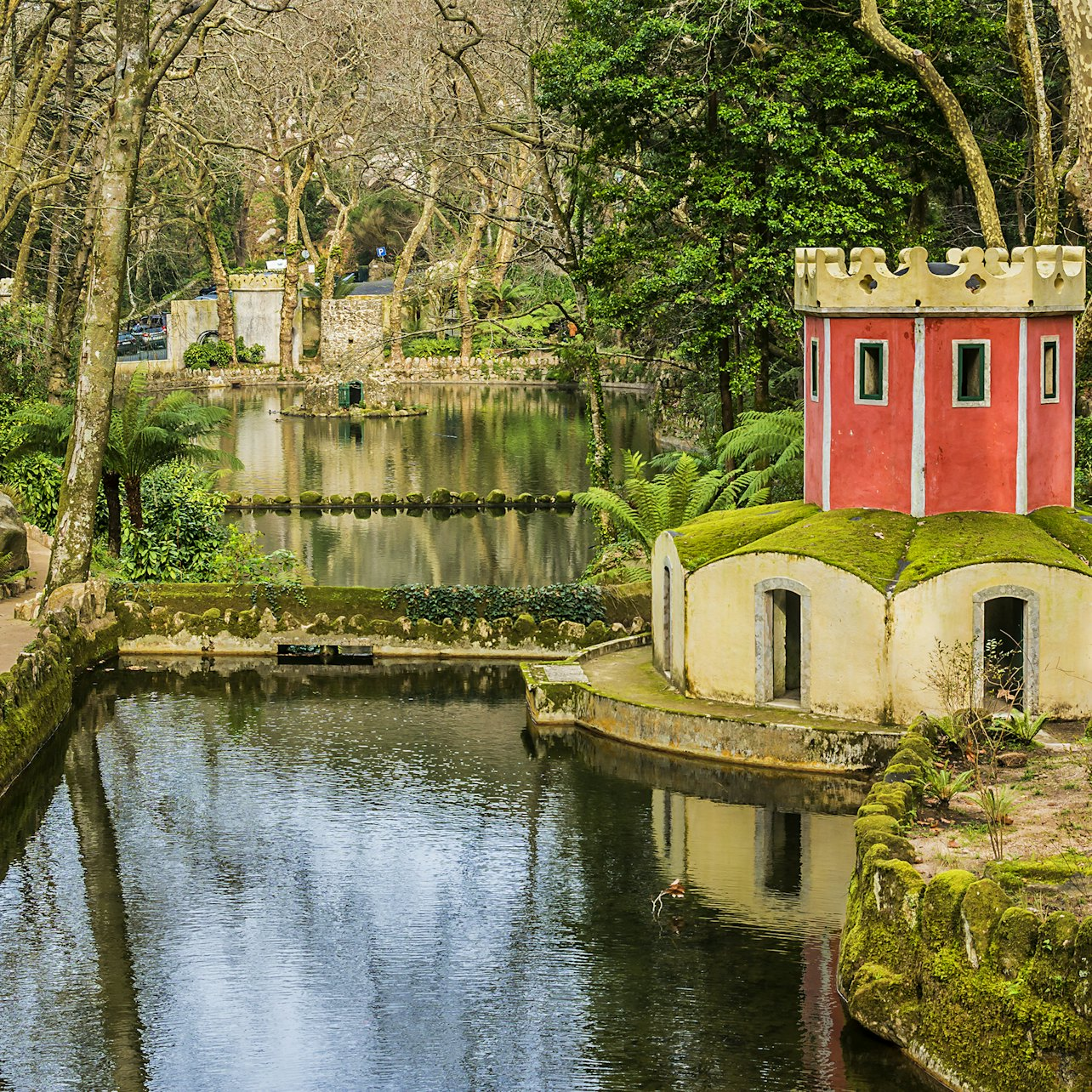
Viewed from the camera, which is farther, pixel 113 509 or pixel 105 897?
pixel 113 509

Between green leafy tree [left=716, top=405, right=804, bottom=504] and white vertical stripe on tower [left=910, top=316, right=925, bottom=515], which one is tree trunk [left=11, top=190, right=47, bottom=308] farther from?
white vertical stripe on tower [left=910, top=316, right=925, bottom=515]

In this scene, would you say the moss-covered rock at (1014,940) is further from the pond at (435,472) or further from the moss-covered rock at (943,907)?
the pond at (435,472)

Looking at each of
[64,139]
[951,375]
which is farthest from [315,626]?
[64,139]

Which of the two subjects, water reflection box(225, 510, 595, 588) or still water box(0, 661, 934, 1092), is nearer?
still water box(0, 661, 934, 1092)

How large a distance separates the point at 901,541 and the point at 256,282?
56.8m

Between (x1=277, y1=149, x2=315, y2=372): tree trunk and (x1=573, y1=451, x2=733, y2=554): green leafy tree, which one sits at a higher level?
(x1=277, y1=149, x2=315, y2=372): tree trunk

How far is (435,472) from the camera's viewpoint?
45.9 meters

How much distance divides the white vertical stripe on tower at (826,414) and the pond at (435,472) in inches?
406

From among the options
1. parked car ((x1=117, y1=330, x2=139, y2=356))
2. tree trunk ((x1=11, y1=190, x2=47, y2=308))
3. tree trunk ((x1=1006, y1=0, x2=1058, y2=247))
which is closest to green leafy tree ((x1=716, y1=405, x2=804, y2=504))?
tree trunk ((x1=1006, y1=0, x2=1058, y2=247))

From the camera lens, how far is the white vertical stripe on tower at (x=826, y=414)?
2152 cm

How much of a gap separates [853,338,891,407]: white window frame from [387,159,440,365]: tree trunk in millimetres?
37927

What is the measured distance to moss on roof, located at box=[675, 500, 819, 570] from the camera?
2139 cm

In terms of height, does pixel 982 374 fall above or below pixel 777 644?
above

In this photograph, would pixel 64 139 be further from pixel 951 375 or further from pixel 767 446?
pixel 951 375
